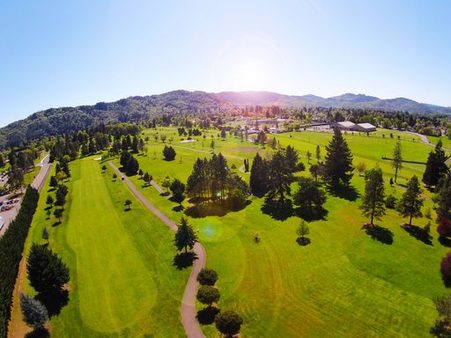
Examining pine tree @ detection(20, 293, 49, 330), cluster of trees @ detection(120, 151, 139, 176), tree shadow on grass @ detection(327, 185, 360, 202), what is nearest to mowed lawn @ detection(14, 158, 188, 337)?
pine tree @ detection(20, 293, 49, 330)

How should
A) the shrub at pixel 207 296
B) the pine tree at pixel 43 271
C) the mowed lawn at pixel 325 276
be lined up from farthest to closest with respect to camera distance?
the pine tree at pixel 43 271, the shrub at pixel 207 296, the mowed lawn at pixel 325 276

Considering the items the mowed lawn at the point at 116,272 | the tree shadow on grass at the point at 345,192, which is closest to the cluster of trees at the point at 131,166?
the mowed lawn at the point at 116,272

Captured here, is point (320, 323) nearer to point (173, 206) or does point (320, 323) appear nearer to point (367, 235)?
point (367, 235)

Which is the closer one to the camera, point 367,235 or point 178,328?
point 178,328

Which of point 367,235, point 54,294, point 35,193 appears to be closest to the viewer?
point 54,294

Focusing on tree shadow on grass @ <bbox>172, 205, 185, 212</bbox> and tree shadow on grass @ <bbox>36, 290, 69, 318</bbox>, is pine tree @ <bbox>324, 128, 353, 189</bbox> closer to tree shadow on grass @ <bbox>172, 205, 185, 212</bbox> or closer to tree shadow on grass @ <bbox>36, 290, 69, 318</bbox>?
tree shadow on grass @ <bbox>172, 205, 185, 212</bbox>

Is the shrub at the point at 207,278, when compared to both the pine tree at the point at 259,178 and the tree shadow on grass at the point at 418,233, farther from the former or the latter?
the pine tree at the point at 259,178

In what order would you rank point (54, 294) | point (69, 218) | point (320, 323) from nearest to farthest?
point (320, 323) → point (54, 294) → point (69, 218)

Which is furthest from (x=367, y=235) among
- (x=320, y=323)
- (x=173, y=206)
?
(x=173, y=206)
